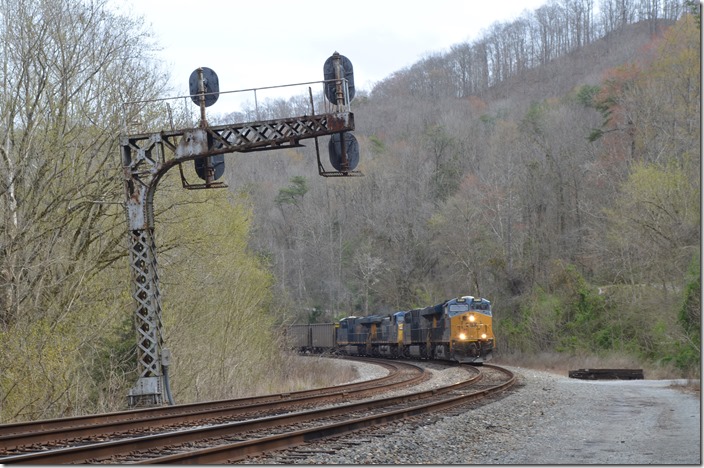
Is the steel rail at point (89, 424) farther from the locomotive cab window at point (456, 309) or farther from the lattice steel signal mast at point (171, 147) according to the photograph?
the locomotive cab window at point (456, 309)

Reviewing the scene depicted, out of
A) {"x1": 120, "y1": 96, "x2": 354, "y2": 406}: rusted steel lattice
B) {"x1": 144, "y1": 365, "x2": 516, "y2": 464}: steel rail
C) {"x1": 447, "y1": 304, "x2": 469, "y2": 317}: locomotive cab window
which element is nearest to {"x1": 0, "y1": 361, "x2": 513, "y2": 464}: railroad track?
{"x1": 144, "y1": 365, "x2": 516, "y2": 464}: steel rail

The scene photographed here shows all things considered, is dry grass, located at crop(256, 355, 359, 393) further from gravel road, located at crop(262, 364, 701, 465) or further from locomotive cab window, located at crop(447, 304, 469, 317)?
gravel road, located at crop(262, 364, 701, 465)

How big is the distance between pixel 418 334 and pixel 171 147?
90.1ft

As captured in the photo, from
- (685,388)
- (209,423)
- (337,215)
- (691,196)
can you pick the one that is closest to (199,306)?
(209,423)

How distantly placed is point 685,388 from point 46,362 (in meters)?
16.7

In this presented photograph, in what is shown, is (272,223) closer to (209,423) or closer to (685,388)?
(685,388)

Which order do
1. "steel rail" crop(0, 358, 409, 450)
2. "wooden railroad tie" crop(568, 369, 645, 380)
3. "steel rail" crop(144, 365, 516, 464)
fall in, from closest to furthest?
"steel rail" crop(144, 365, 516, 464) < "steel rail" crop(0, 358, 409, 450) < "wooden railroad tie" crop(568, 369, 645, 380)

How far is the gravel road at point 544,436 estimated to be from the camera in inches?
407

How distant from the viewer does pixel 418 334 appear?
43438mm

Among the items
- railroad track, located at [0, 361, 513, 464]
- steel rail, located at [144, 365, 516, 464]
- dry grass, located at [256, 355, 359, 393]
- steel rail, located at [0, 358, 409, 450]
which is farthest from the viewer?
dry grass, located at [256, 355, 359, 393]

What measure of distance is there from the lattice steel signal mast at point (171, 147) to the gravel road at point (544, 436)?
247 inches

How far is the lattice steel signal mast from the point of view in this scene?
17.3 metres

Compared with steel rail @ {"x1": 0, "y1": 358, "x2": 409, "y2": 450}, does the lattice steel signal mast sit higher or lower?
higher

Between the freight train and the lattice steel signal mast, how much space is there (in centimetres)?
1787
